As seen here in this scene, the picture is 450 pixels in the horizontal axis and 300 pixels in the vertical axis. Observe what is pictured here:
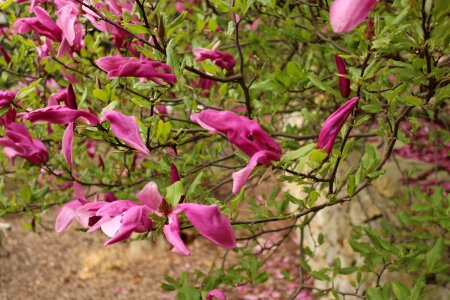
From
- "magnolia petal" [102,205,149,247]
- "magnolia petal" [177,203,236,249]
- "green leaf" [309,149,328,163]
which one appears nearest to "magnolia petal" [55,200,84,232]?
"magnolia petal" [102,205,149,247]

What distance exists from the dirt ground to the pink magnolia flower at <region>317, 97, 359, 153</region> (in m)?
3.98

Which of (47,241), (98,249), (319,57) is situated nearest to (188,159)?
(319,57)

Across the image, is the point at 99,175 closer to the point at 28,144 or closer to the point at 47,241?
the point at 28,144

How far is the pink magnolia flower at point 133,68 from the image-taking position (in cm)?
92

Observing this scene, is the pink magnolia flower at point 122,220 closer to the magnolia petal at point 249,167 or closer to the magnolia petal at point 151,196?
the magnolia petal at point 151,196

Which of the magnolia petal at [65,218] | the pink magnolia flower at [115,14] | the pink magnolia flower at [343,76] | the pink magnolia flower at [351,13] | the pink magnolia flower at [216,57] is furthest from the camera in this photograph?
the pink magnolia flower at [216,57]

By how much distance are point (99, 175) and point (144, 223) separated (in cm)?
118

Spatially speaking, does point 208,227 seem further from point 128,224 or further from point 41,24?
point 41,24

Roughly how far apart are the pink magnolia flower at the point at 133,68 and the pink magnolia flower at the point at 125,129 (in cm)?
9

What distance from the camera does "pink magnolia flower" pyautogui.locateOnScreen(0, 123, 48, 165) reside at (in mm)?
1254

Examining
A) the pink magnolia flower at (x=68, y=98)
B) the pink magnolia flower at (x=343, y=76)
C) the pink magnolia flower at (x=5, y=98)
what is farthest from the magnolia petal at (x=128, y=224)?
the pink magnolia flower at (x=5, y=98)

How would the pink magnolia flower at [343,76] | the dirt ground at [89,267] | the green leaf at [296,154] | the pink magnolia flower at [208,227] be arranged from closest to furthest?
1. the pink magnolia flower at [208,227]
2. the green leaf at [296,154]
3. the pink magnolia flower at [343,76]
4. the dirt ground at [89,267]

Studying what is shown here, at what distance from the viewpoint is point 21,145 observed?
129 centimetres

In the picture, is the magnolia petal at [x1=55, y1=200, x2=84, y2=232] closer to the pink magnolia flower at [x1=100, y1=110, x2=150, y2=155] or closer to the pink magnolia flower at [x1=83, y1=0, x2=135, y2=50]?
the pink magnolia flower at [x1=100, y1=110, x2=150, y2=155]
